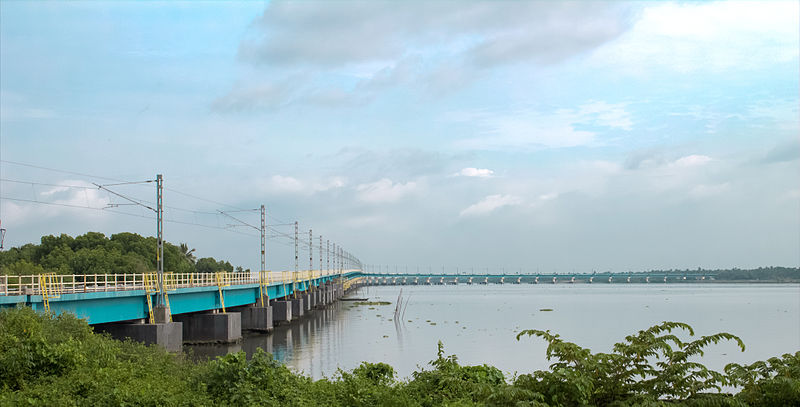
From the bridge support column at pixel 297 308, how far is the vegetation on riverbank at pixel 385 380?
3230 inches

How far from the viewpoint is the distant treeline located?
401 feet

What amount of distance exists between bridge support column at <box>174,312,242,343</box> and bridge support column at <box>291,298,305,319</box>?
40.7 meters

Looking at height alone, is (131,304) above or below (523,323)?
above

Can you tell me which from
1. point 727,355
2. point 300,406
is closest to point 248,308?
→ point 727,355

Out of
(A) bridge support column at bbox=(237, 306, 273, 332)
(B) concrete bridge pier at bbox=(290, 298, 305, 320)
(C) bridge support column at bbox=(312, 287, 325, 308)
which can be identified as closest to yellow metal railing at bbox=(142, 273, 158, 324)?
(A) bridge support column at bbox=(237, 306, 273, 332)

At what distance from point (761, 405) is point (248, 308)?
243ft

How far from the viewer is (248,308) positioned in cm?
8250

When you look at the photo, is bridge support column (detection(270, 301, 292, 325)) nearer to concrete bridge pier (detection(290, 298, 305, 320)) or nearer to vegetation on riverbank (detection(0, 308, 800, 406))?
concrete bridge pier (detection(290, 298, 305, 320))

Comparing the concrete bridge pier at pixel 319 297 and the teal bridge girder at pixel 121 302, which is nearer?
the teal bridge girder at pixel 121 302

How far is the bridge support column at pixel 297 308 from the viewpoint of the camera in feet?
356

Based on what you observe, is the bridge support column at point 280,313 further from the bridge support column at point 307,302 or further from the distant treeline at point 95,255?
the distant treeline at point 95,255

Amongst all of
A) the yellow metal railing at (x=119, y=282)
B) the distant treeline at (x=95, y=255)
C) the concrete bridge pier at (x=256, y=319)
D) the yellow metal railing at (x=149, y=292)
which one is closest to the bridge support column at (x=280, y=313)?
the yellow metal railing at (x=119, y=282)

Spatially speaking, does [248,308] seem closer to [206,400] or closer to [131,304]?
[131,304]

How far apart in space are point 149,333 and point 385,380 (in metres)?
35.4
